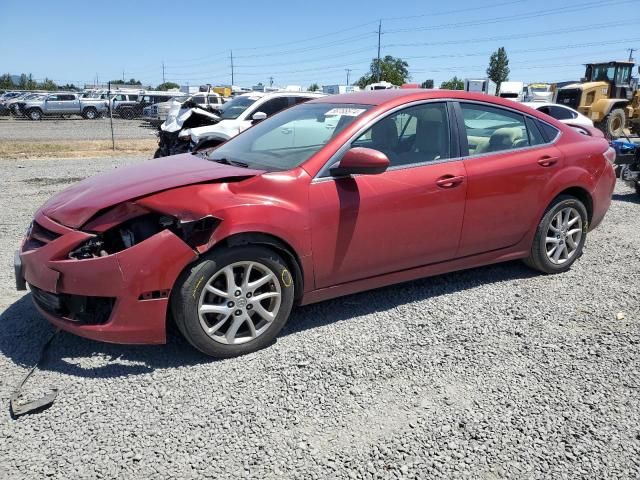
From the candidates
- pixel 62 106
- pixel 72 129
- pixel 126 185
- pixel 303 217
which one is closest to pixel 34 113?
pixel 62 106

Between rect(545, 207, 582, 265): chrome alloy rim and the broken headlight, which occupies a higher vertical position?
the broken headlight

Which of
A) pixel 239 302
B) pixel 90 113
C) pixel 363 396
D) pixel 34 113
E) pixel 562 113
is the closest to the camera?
pixel 363 396

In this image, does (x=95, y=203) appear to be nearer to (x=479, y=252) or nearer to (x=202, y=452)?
(x=202, y=452)

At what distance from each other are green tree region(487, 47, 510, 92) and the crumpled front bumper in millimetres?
91939

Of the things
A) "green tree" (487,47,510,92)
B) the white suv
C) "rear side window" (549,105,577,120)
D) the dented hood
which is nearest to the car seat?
the dented hood

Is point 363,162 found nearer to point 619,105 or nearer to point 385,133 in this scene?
point 385,133

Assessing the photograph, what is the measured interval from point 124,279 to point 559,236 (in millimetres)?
3629

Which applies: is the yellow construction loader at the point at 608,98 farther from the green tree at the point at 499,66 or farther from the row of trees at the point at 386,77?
the green tree at the point at 499,66

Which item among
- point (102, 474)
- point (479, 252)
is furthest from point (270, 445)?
point (479, 252)

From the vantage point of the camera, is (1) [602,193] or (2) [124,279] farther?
(1) [602,193]

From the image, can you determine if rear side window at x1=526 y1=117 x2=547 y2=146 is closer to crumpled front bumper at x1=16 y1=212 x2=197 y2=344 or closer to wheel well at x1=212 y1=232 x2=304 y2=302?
wheel well at x1=212 y1=232 x2=304 y2=302

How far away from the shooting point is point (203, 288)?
3.14 m

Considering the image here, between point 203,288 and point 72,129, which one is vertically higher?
point 203,288

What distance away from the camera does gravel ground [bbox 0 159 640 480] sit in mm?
2445
